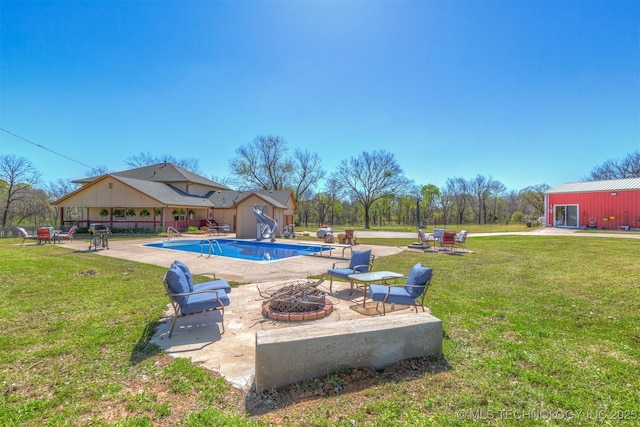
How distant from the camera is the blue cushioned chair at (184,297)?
3.83 metres

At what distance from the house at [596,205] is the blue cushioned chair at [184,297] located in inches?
1167

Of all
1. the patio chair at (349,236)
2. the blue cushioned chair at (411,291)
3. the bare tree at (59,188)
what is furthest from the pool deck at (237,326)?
the bare tree at (59,188)

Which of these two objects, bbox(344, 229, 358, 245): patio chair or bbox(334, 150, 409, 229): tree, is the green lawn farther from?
bbox(334, 150, 409, 229): tree

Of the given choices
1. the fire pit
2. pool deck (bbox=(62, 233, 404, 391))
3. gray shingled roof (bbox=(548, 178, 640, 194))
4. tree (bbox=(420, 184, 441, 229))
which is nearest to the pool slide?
pool deck (bbox=(62, 233, 404, 391))

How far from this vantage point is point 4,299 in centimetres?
527

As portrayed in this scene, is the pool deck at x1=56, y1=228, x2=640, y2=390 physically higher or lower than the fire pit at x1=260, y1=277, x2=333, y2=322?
lower

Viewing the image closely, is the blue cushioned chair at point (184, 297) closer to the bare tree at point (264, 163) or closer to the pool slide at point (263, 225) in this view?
the pool slide at point (263, 225)

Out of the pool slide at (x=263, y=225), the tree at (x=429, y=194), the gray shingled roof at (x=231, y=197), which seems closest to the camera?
the pool slide at (x=263, y=225)

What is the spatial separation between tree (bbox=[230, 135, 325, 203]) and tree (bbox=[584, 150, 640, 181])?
3908 centimetres

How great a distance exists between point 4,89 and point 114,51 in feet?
18.3

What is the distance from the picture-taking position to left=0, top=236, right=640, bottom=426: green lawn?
2236 millimetres

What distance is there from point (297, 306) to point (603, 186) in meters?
30.5

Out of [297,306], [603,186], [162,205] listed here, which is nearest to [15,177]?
[162,205]

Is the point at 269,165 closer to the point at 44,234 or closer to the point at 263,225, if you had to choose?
Result: the point at 263,225
